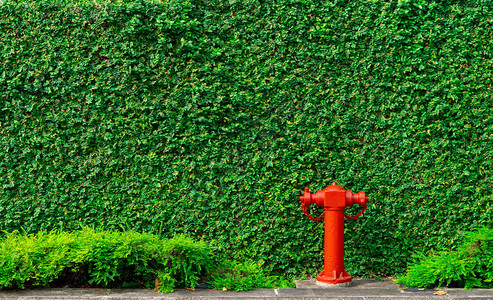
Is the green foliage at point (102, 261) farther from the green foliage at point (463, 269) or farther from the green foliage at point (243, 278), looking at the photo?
the green foliage at point (463, 269)

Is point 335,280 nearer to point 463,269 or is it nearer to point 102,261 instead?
point 463,269

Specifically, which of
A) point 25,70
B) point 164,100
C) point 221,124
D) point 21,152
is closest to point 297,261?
point 221,124

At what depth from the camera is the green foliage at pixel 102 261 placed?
4117mm

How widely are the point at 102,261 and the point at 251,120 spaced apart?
1837mm

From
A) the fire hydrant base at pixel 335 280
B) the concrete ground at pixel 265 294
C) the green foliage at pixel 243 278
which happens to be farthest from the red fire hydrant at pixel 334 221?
the green foliage at pixel 243 278

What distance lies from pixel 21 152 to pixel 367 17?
3.54 meters

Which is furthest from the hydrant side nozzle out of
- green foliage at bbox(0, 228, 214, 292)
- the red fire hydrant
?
green foliage at bbox(0, 228, 214, 292)

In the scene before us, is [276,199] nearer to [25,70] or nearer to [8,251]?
[8,251]

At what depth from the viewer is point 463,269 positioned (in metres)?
4.14

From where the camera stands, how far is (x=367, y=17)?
4.62 meters

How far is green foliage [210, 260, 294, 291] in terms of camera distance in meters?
4.29

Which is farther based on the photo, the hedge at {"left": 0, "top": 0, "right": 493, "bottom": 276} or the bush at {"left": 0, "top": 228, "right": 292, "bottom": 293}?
the hedge at {"left": 0, "top": 0, "right": 493, "bottom": 276}

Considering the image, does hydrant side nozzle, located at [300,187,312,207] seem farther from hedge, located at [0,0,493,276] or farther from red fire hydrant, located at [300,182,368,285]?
hedge, located at [0,0,493,276]

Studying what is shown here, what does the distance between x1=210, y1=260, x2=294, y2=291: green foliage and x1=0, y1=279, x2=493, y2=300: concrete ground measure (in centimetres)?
10
